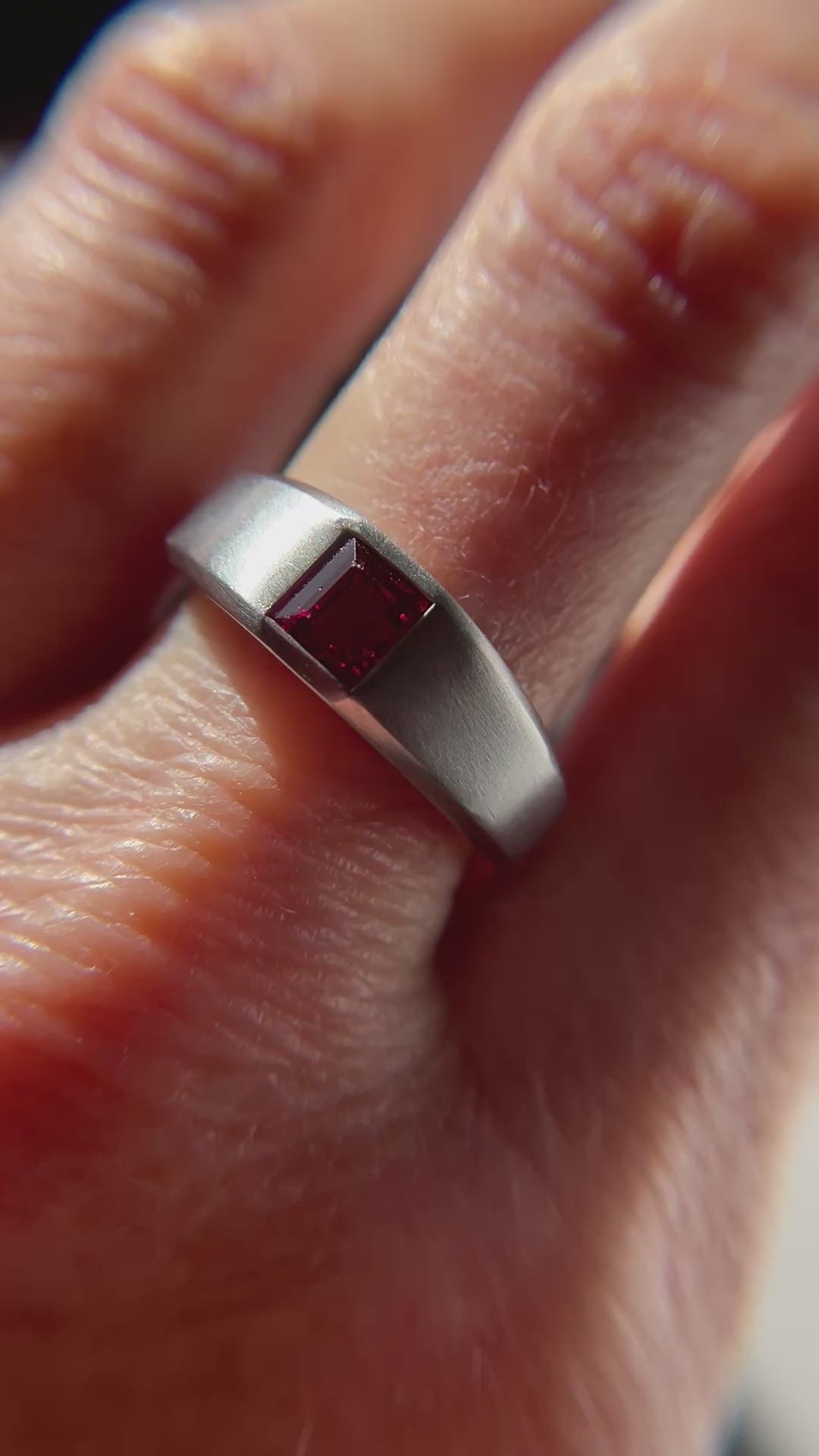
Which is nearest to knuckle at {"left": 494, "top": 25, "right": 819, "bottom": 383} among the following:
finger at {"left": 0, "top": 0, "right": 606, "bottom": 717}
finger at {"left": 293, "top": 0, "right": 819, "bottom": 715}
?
finger at {"left": 293, "top": 0, "right": 819, "bottom": 715}

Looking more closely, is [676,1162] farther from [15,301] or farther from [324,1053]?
[15,301]

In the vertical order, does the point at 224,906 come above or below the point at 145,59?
below

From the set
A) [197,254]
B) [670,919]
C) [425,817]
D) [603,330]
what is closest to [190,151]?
[197,254]

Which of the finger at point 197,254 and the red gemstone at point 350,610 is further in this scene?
the finger at point 197,254

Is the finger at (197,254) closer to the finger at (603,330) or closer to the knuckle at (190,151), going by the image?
the knuckle at (190,151)

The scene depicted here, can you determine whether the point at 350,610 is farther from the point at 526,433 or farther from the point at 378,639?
the point at 526,433

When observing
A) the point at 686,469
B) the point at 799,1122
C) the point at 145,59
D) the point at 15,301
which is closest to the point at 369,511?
the point at 686,469

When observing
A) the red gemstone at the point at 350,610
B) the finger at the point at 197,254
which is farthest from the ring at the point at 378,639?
the finger at the point at 197,254
